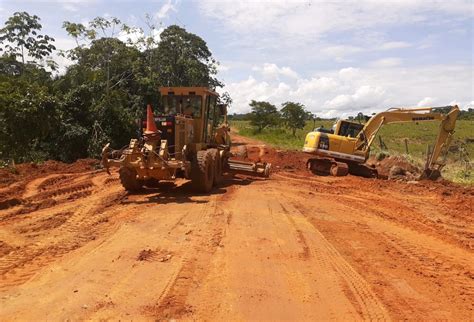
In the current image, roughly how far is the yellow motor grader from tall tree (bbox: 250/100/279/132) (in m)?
38.8

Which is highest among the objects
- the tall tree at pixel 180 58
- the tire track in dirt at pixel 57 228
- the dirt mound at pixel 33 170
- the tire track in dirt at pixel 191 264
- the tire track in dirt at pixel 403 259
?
the tall tree at pixel 180 58

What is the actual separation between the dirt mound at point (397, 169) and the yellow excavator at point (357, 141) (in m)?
0.84

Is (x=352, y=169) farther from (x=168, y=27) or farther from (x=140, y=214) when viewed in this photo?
(x=168, y=27)

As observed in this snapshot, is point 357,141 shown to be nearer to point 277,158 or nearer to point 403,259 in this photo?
point 277,158

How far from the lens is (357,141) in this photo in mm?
18547

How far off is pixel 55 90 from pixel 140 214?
15335 mm

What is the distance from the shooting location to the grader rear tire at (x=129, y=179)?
11302mm

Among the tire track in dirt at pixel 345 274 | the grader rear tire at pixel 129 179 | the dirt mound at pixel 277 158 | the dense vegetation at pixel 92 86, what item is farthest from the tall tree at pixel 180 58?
the tire track in dirt at pixel 345 274

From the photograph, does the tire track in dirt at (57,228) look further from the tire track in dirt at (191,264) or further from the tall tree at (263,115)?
the tall tree at (263,115)

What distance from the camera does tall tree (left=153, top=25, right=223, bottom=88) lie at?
30234 mm

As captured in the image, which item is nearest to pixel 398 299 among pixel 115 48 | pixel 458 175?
pixel 458 175

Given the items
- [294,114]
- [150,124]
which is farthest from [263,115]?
[150,124]

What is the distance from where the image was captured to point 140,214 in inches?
360

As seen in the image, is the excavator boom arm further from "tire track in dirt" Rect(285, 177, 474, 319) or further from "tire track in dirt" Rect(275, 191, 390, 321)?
"tire track in dirt" Rect(275, 191, 390, 321)
